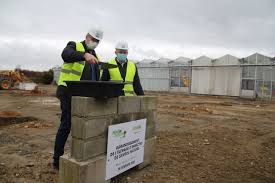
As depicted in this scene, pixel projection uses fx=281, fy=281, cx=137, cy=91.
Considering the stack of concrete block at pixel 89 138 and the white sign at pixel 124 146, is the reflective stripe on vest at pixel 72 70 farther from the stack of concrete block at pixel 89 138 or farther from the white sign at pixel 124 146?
the white sign at pixel 124 146

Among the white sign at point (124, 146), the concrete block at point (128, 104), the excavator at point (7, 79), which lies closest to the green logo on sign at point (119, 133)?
the white sign at point (124, 146)

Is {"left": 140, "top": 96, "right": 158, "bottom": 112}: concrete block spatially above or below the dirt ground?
above

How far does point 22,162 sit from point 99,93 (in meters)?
2.12

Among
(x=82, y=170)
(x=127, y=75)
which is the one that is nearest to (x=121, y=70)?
(x=127, y=75)

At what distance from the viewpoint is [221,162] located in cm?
472

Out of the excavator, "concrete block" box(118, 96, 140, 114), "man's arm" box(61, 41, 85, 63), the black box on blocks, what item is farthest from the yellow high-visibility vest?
the excavator

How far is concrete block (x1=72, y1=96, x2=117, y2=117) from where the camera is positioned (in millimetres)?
3031

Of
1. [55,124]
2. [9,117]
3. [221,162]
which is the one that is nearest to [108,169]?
[221,162]

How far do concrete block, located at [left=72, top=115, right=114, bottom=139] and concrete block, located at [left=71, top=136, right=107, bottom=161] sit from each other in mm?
57

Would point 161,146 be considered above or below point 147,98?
below

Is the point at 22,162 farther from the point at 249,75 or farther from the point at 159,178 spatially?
the point at 249,75

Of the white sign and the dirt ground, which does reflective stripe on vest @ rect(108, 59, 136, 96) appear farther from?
the dirt ground

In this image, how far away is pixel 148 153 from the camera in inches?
171

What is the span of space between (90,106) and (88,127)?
0.76 ft
